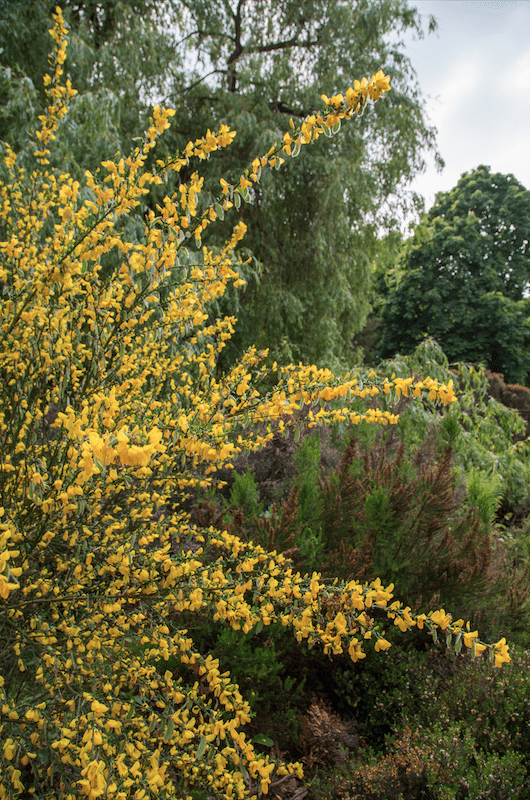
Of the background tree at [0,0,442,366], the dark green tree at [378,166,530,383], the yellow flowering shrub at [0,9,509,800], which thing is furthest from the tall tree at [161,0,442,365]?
the dark green tree at [378,166,530,383]

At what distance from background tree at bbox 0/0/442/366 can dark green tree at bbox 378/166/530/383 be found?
9.00 metres

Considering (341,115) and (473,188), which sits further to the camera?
(473,188)

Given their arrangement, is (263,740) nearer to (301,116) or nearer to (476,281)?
(301,116)

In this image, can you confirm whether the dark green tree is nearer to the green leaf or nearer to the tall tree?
the tall tree

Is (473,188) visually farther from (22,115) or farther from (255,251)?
(22,115)

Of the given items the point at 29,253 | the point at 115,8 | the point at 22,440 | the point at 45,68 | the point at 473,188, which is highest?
the point at 473,188

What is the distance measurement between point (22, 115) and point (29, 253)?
116 inches

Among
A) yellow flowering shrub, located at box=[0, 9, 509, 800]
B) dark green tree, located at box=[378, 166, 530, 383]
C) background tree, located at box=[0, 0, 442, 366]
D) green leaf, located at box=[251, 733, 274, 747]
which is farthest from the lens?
dark green tree, located at box=[378, 166, 530, 383]

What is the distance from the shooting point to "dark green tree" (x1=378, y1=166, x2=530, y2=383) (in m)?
15.6

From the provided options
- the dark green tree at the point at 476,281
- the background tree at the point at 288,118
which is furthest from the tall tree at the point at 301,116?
the dark green tree at the point at 476,281

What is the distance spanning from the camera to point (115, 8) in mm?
5648

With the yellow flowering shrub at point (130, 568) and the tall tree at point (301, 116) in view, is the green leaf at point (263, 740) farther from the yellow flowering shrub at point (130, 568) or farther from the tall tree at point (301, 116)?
the tall tree at point (301, 116)

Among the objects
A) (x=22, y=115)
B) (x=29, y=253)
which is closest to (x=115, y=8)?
(x=22, y=115)

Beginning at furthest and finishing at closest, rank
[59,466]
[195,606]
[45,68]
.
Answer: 1. [45,68]
2. [59,466]
3. [195,606]
